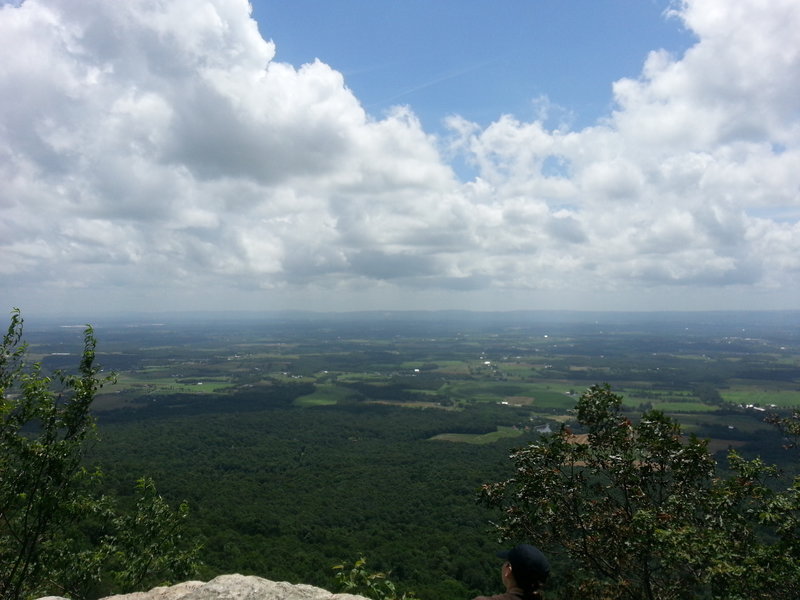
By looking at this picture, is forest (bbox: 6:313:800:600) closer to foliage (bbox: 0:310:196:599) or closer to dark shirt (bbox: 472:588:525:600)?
foliage (bbox: 0:310:196:599)

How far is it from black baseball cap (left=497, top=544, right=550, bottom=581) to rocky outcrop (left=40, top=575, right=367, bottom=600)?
4830 mm

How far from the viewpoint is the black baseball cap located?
4.31 meters

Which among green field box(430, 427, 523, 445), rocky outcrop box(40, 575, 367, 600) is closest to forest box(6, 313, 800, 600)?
green field box(430, 427, 523, 445)

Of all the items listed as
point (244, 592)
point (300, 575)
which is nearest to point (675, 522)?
point (244, 592)

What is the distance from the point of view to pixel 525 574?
14.4 ft

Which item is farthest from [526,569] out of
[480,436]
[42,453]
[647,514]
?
[480,436]

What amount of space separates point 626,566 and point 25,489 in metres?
13.9

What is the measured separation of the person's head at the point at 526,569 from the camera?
4.32 m

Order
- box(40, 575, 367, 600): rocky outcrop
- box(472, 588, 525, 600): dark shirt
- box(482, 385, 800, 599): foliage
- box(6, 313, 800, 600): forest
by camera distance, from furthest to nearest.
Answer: box(6, 313, 800, 600): forest → box(482, 385, 800, 599): foliage → box(40, 575, 367, 600): rocky outcrop → box(472, 588, 525, 600): dark shirt

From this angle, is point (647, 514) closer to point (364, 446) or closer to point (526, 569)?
point (526, 569)

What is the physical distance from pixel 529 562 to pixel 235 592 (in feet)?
20.4

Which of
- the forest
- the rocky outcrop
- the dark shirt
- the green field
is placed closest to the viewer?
the dark shirt

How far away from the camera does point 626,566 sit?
9.35 m

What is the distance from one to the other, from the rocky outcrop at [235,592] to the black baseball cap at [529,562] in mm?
4830
